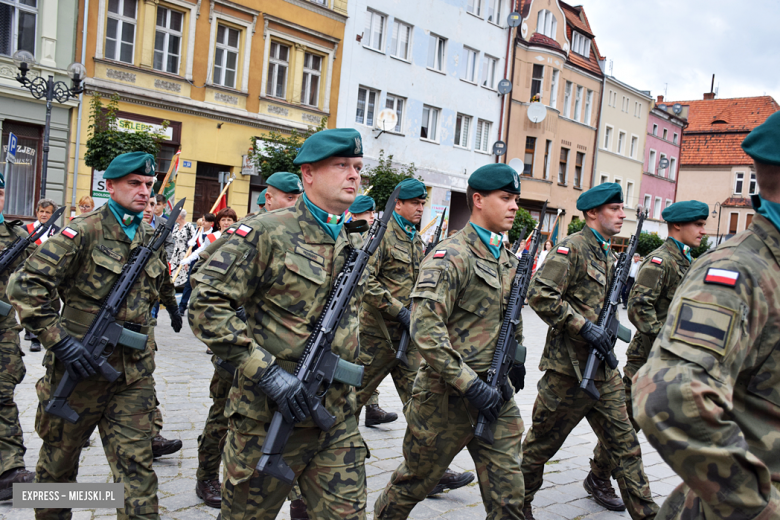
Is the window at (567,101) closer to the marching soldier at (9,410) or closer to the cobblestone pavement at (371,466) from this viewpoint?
the cobblestone pavement at (371,466)

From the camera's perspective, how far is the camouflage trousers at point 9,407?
14.9 ft

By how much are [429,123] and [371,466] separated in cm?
2410

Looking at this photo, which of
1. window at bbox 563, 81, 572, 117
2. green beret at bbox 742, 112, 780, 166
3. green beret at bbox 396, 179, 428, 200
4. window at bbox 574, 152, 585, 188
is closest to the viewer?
green beret at bbox 742, 112, 780, 166

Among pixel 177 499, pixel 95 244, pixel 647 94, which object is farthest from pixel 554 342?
Result: pixel 647 94

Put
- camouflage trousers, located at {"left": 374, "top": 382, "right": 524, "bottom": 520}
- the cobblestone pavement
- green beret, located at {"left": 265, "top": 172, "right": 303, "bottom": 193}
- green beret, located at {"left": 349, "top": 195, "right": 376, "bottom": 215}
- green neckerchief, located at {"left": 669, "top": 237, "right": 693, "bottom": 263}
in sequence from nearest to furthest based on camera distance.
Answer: camouflage trousers, located at {"left": 374, "top": 382, "right": 524, "bottom": 520}
the cobblestone pavement
green neckerchief, located at {"left": 669, "top": 237, "right": 693, "bottom": 263}
green beret, located at {"left": 265, "top": 172, "right": 303, "bottom": 193}
green beret, located at {"left": 349, "top": 195, "right": 376, "bottom": 215}

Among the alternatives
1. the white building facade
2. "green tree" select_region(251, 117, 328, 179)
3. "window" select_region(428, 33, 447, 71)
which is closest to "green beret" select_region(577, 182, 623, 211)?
"green tree" select_region(251, 117, 328, 179)

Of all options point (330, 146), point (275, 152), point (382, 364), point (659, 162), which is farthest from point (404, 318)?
point (659, 162)

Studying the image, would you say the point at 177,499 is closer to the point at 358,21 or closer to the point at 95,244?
the point at 95,244

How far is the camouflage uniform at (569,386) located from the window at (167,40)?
698 inches

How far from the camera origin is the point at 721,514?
158cm

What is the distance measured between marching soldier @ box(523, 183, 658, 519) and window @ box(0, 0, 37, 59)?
A: 17029 millimetres

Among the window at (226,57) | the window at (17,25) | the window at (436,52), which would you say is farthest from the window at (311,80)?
the window at (17,25)

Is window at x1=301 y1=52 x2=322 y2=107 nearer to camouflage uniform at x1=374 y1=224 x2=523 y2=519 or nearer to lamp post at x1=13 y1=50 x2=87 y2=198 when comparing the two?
lamp post at x1=13 y1=50 x2=87 y2=198

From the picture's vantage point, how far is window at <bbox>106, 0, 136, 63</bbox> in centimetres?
1833
